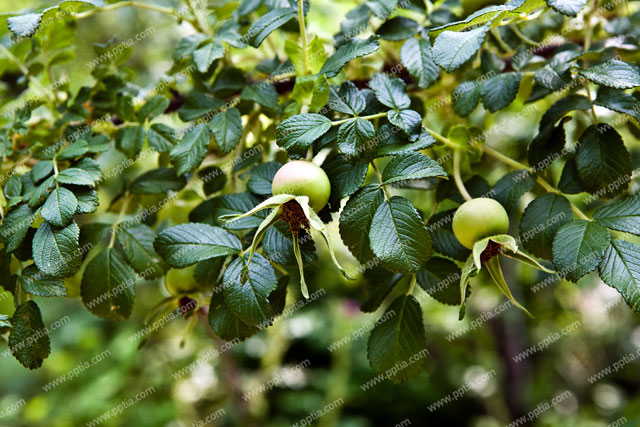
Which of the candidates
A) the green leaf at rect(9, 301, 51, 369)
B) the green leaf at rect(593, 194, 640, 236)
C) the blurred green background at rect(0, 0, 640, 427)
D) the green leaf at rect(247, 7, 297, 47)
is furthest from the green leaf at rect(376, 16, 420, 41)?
the blurred green background at rect(0, 0, 640, 427)

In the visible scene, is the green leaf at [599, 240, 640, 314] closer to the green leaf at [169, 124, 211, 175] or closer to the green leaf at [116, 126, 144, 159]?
the green leaf at [169, 124, 211, 175]

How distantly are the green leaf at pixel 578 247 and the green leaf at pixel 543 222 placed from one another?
0.04 meters

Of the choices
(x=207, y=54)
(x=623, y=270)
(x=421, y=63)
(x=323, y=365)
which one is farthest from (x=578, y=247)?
(x=323, y=365)

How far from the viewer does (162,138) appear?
72 cm

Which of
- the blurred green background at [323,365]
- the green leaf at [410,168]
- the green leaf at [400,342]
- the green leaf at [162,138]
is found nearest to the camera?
the green leaf at [410,168]

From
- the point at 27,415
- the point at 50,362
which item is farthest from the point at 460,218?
the point at 50,362

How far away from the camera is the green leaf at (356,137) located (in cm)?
54

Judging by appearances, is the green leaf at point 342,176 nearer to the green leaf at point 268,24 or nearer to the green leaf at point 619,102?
the green leaf at point 268,24

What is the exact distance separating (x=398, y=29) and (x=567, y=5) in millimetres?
252

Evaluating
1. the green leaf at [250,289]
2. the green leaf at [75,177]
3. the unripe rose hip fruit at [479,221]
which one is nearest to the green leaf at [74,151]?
the green leaf at [75,177]

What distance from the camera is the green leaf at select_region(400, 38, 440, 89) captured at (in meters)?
0.66

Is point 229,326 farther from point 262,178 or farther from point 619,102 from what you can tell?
point 619,102

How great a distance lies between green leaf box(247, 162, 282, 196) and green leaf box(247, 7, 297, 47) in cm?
16

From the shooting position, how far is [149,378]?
2.78 meters
